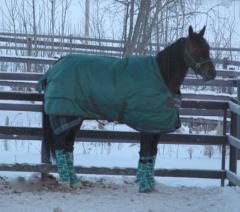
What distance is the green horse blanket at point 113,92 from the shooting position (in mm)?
5637

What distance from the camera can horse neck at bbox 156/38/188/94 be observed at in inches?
225

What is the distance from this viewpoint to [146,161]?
5.98m

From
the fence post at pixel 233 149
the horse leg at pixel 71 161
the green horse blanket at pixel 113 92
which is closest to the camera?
the green horse blanket at pixel 113 92

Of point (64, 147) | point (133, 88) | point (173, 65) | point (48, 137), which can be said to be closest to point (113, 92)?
point (133, 88)

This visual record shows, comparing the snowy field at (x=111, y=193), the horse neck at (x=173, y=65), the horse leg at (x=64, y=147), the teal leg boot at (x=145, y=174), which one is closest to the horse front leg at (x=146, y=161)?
the teal leg boot at (x=145, y=174)

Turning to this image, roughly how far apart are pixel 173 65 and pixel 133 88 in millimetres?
448

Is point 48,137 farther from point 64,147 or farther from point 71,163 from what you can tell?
point 71,163

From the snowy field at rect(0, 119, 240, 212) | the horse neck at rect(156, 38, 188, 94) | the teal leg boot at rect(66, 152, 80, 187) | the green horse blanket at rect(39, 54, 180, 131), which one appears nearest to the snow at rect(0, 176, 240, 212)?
the snowy field at rect(0, 119, 240, 212)

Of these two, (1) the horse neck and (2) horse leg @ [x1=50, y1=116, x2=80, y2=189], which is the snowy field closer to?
(2) horse leg @ [x1=50, y1=116, x2=80, y2=189]

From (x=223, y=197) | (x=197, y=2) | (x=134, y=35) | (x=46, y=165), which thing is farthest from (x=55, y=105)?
(x=197, y=2)

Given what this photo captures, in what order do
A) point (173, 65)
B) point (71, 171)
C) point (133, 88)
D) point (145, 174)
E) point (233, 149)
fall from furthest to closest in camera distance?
point (233, 149)
point (71, 171)
point (145, 174)
point (173, 65)
point (133, 88)

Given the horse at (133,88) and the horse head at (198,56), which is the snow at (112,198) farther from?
the horse head at (198,56)

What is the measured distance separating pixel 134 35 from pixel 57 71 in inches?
294

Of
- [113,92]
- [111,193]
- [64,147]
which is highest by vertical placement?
[113,92]
